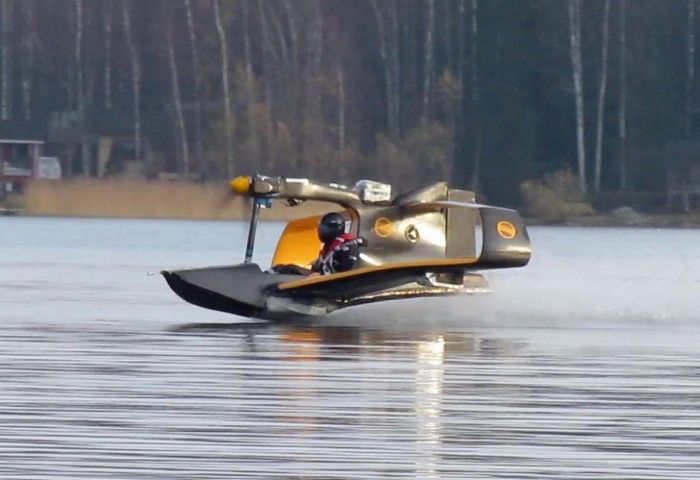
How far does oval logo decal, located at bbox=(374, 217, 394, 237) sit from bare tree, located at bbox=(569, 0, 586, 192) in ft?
142

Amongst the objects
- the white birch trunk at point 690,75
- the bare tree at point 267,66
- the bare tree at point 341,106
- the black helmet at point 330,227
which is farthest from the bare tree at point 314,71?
the black helmet at point 330,227

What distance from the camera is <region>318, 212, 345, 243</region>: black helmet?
22.5 m

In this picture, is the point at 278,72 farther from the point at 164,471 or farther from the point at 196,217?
the point at 164,471

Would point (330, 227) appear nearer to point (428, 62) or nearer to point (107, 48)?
point (428, 62)

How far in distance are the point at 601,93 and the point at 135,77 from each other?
15785mm

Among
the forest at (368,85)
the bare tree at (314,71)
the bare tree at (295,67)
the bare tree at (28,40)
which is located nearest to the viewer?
the forest at (368,85)

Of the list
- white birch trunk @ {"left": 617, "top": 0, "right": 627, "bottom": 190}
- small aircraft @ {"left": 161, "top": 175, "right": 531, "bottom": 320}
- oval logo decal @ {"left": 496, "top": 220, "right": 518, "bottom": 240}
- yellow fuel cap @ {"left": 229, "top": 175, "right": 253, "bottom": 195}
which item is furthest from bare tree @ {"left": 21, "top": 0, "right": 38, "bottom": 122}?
oval logo decal @ {"left": 496, "top": 220, "right": 518, "bottom": 240}

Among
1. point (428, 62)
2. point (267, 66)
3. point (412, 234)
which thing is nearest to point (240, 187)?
point (412, 234)

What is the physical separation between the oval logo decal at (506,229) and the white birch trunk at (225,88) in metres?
47.6

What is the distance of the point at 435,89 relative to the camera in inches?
2847

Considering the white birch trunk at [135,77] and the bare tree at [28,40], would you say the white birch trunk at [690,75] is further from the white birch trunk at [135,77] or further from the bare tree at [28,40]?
the bare tree at [28,40]

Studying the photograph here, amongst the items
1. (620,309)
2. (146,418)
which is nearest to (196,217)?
(620,309)

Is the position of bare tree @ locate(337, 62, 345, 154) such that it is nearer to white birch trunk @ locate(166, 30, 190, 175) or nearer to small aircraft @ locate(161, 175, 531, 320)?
white birch trunk @ locate(166, 30, 190, 175)

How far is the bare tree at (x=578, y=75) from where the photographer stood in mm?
66688
